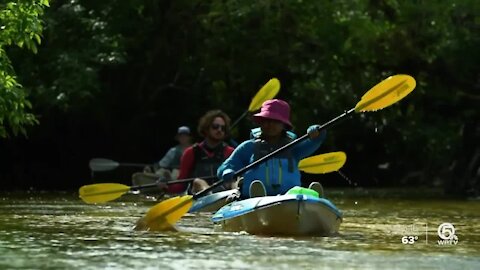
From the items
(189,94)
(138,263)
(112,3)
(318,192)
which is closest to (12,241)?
(138,263)

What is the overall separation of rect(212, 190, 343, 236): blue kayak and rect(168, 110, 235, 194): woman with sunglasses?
14.7ft

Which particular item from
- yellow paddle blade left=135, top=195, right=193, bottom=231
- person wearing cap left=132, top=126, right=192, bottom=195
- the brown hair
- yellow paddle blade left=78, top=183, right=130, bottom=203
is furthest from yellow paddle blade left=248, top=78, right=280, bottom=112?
yellow paddle blade left=135, top=195, right=193, bottom=231

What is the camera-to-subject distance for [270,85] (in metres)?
17.1

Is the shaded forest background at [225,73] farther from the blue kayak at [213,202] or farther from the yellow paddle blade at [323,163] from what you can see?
the yellow paddle blade at [323,163]

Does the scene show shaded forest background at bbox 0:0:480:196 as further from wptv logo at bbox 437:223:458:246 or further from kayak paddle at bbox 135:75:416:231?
kayak paddle at bbox 135:75:416:231

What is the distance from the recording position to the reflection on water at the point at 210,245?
909 centimetres

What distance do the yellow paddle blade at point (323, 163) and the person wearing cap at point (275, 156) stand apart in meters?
1.16

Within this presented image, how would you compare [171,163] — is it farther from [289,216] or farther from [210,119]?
[289,216]

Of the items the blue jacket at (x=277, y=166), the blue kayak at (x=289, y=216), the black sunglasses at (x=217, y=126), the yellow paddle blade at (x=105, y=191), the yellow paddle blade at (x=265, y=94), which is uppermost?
the yellow paddle blade at (x=265, y=94)

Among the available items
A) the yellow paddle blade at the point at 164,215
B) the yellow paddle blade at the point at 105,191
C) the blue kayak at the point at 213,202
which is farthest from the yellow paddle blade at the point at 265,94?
the yellow paddle blade at the point at 164,215

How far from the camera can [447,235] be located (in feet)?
40.1

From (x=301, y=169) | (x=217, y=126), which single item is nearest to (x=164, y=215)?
(x=301, y=169)

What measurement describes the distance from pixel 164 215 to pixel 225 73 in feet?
54.6

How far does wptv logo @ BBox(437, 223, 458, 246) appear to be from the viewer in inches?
442
